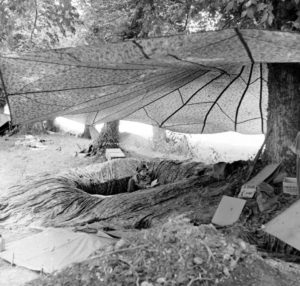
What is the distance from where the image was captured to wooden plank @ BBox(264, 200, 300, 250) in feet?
10.9

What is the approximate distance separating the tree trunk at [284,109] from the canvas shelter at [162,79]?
30 cm

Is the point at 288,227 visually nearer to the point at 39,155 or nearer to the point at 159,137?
the point at 39,155

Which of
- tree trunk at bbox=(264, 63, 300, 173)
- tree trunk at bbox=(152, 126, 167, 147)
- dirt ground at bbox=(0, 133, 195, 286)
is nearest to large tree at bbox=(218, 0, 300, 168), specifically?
tree trunk at bbox=(264, 63, 300, 173)

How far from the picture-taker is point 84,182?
6766mm

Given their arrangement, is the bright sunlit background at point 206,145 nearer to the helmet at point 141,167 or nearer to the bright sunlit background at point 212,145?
the bright sunlit background at point 212,145

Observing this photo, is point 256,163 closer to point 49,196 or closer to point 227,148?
point 49,196

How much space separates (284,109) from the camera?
15.4 ft

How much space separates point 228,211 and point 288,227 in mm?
856

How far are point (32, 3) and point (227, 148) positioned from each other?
7317 mm

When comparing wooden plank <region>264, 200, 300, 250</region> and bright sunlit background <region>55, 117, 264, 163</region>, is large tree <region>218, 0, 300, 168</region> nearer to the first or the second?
wooden plank <region>264, 200, 300, 250</region>

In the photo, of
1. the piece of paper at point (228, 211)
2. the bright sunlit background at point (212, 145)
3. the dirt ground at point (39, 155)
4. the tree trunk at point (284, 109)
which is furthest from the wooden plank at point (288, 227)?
the bright sunlit background at point (212, 145)

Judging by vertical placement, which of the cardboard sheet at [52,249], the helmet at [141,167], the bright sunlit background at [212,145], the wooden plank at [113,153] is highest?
the cardboard sheet at [52,249]

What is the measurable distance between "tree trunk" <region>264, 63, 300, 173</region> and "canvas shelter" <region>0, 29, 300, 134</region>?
0.30m

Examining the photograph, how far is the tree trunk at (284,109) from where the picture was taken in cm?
460
